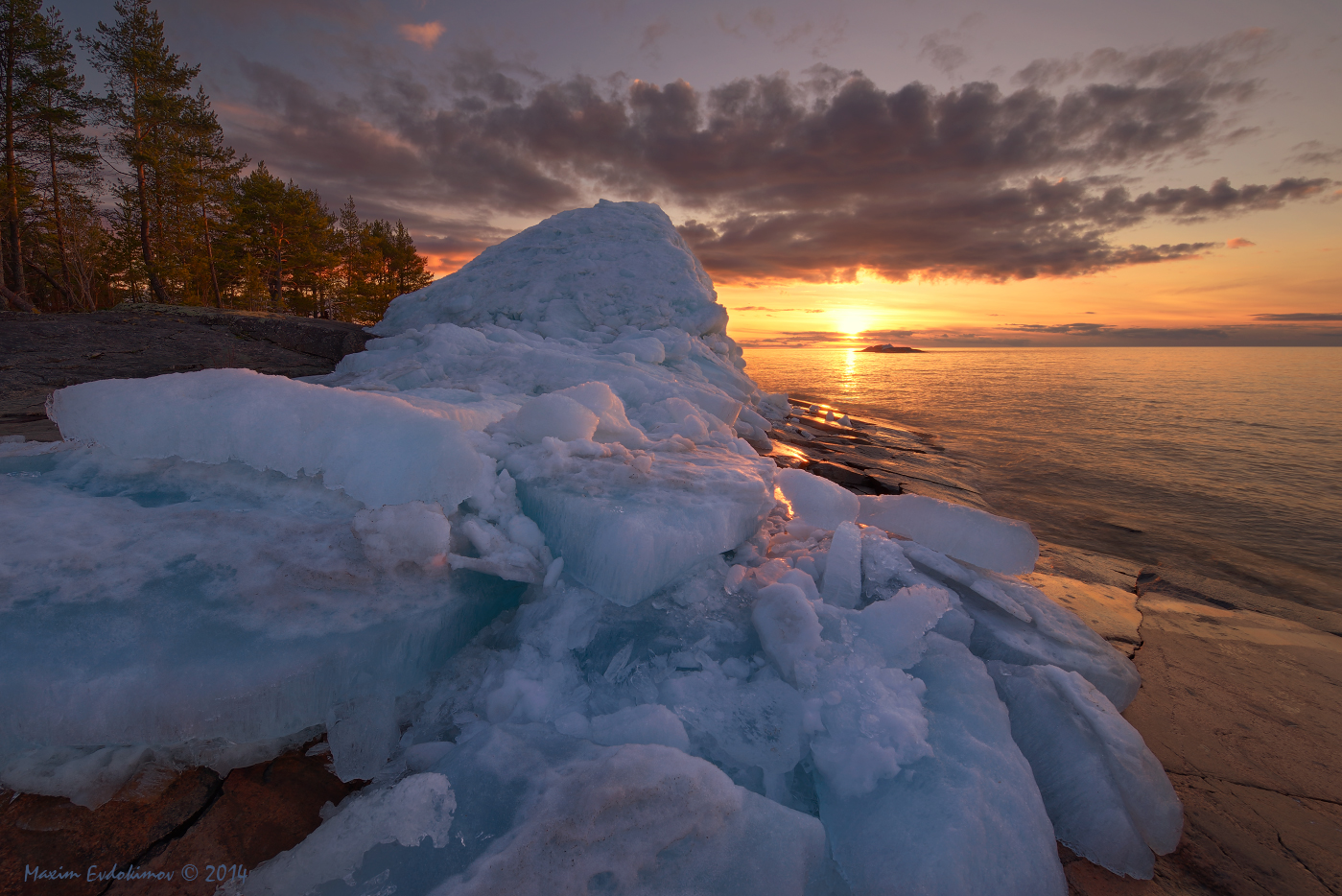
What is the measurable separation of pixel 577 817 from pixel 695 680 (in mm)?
830

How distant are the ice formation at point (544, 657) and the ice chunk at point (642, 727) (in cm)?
1

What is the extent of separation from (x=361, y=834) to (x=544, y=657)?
0.92 metres

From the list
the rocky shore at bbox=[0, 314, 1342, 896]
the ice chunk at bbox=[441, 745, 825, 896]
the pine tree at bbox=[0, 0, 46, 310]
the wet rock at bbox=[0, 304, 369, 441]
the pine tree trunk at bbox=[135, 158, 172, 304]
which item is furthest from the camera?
the pine tree trunk at bbox=[135, 158, 172, 304]

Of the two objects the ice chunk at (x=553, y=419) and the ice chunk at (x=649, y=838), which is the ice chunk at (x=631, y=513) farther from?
the ice chunk at (x=649, y=838)

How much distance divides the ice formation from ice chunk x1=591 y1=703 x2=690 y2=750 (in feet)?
0.04

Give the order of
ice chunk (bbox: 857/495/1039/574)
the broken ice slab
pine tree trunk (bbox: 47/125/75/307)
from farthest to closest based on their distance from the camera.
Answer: pine tree trunk (bbox: 47/125/75/307) → ice chunk (bbox: 857/495/1039/574) → the broken ice slab

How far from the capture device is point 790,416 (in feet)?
42.1

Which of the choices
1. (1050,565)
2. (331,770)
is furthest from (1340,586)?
(331,770)

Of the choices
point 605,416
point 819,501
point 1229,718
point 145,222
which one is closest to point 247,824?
point 605,416

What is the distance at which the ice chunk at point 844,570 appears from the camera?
2.69m

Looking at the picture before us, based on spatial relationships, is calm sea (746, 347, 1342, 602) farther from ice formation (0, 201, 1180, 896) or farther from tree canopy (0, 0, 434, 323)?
tree canopy (0, 0, 434, 323)

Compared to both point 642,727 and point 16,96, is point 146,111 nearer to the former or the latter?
point 16,96

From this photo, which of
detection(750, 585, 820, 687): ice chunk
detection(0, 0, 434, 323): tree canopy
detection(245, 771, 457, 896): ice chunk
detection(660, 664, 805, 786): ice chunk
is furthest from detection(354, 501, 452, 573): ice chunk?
detection(0, 0, 434, 323): tree canopy

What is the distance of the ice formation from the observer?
1.59 metres
